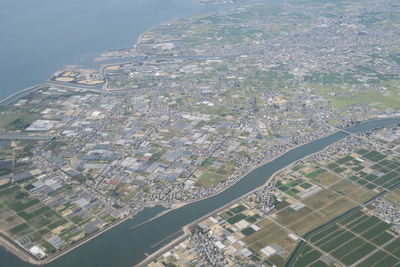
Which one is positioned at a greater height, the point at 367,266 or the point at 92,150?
the point at 92,150

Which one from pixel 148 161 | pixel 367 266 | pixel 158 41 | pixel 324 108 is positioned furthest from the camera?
pixel 158 41

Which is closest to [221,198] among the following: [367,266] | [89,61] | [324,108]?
[367,266]

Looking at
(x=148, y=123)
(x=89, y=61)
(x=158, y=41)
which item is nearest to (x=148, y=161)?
(x=148, y=123)

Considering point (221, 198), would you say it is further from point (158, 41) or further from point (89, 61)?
point (158, 41)

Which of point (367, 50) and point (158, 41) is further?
point (158, 41)

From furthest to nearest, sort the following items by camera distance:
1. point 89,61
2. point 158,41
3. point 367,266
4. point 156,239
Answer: point 158,41
point 89,61
point 156,239
point 367,266

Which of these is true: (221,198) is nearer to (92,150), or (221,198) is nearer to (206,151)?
(206,151)
